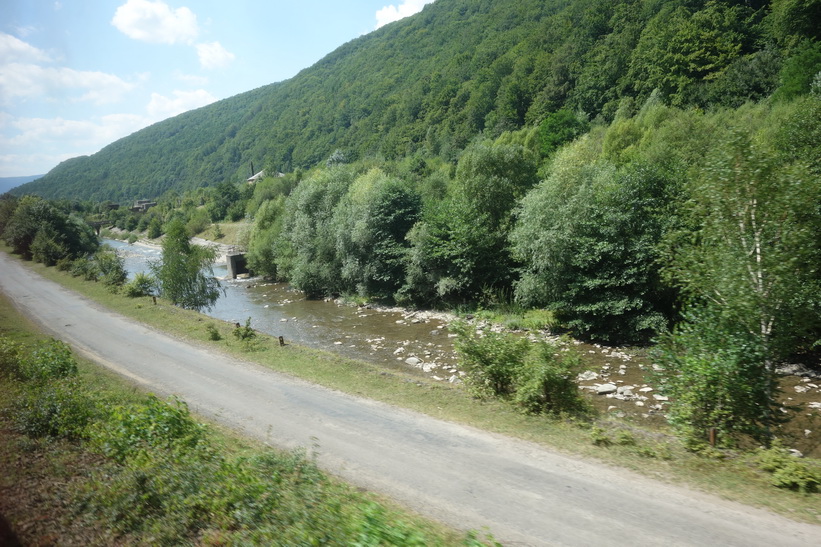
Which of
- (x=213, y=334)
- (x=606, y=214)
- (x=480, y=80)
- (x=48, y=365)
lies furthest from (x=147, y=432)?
(x=480, y=80)

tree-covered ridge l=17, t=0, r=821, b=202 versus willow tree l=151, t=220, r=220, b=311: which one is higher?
tree-covered ridge l=17, t=0, r=821, b=202

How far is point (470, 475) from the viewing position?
31.1 feet

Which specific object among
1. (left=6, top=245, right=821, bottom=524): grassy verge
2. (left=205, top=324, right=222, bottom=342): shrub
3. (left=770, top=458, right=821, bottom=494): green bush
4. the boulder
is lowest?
the boulder

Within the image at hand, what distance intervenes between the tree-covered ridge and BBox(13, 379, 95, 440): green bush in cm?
4552

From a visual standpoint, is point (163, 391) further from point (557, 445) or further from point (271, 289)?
point (271, 289)

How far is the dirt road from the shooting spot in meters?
7.43

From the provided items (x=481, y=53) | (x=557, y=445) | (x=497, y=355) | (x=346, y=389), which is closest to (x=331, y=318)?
(x=346, y=389)

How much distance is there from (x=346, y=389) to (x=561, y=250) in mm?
14760

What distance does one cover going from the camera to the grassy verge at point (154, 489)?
5.88m

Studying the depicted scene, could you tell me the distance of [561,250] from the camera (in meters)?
24.5

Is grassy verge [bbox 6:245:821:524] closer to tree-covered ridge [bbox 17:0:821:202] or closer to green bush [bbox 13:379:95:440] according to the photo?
green bush [bbox 13:379:95:440]

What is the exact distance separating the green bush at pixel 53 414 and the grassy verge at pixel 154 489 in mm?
23

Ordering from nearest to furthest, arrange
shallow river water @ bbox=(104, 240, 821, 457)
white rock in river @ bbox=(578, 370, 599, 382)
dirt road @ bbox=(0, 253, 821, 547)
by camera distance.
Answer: dirt road @ bbox=(0, 253, 821, 547), shallow river water @ bbox=(104, 240, 821, 457), white rock in river @ bbox=(578, 370, 599, 382)

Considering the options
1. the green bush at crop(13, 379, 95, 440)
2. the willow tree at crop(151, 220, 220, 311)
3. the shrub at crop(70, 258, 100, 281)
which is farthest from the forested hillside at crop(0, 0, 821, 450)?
the green bush at crop(13, 379, 95, 440)
